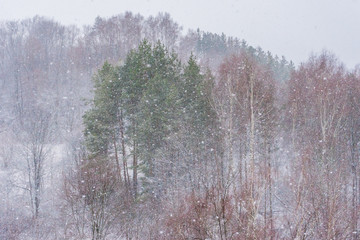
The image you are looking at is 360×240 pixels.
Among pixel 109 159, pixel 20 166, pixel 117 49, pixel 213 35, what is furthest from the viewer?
pixel 213 35

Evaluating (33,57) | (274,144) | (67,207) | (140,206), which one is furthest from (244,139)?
(33,57)

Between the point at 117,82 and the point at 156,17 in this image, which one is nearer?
the point at 117,82

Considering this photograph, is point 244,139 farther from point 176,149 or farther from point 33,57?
point 33,57

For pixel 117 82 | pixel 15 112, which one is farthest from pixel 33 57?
pixel 117 82

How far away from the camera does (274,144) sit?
2039 centimetres

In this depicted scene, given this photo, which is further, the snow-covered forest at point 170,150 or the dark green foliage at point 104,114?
the dark green foliage at point 104,114

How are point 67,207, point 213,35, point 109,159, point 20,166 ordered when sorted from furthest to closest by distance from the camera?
point 213,35, point 20,166, point 109,159, point 67,207

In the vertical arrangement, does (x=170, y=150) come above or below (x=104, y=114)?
below

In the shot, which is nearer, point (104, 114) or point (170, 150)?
point (170, 150)

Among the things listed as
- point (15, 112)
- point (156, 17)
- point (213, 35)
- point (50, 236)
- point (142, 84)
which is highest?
point (213, 35)

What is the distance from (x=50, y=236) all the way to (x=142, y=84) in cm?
1014

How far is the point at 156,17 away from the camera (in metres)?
47.7

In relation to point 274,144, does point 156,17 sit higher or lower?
higher

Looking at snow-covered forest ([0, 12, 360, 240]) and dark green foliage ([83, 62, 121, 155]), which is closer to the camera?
snow-covered forest ([0, 12, 360, 240])
